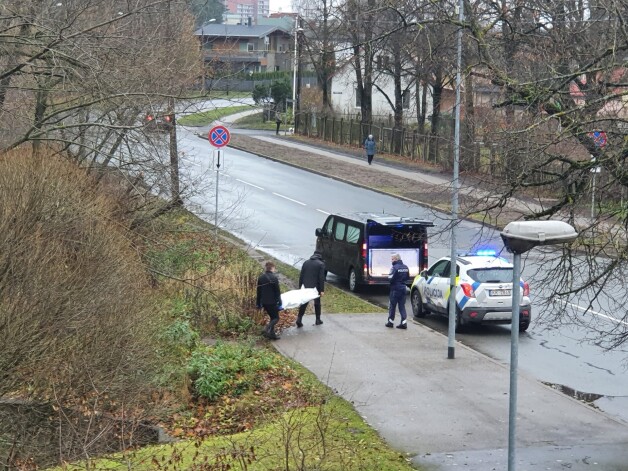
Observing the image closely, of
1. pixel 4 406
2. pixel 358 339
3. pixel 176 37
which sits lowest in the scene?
pixel 358 339

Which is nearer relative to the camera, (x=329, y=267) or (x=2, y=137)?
(x=2, y=137)

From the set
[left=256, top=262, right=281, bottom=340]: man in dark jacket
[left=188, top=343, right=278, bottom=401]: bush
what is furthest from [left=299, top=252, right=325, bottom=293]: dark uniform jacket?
[left=188, top=343, right=278, bottom=401]: bush

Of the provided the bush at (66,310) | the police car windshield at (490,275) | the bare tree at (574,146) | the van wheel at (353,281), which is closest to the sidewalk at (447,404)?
the police car windshield at (490,275)

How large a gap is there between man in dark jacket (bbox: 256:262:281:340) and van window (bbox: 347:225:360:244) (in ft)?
18.3

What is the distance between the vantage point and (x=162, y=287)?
17.6 m

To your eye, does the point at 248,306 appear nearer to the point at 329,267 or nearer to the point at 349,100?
the point at 329,267

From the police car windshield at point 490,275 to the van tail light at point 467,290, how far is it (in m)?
0.22

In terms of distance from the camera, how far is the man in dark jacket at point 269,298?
17.9 meters

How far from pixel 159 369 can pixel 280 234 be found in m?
17.7

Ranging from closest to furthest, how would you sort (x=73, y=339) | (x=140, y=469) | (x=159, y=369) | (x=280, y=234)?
1. (x=140, y=469)
2. (x=73, y=339)
3. (x=159, y=369)
4. (x=280, y=234)

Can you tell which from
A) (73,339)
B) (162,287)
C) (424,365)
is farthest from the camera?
(162,287)

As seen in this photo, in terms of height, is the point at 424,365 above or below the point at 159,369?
below

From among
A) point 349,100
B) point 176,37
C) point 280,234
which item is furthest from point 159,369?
point 349,100

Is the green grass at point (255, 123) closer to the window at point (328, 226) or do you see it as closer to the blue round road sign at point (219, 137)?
the window at point (328, 226)
